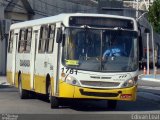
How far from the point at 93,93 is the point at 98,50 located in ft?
4.21

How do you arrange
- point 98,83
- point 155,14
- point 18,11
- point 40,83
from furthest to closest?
point 18,11 → point 155,14 → point 40,83 → point 98,83

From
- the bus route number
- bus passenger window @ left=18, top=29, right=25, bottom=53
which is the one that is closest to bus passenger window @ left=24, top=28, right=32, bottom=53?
bus passenger window @ left=18, top=29, right=25, bottom=53

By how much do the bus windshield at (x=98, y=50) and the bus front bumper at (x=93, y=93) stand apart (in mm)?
580

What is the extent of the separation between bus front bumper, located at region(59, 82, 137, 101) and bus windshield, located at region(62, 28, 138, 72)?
0.58m

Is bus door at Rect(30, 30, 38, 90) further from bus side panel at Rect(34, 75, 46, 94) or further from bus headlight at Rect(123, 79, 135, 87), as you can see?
bus headlight at Rect(123, 79, 135, 87)

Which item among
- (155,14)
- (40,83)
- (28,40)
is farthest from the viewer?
(155,14)

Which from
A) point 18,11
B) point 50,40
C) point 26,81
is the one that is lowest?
point 26,81

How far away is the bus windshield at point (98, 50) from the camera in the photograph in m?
18.9

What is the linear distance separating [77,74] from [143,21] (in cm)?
5822

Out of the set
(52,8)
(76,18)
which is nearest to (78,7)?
(52,8)

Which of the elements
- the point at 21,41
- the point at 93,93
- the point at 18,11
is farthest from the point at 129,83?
the point at 18,11

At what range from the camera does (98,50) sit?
19.1m

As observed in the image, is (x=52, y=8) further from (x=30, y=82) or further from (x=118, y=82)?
(x=118, y=82)

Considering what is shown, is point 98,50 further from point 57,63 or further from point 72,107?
point 72,107
